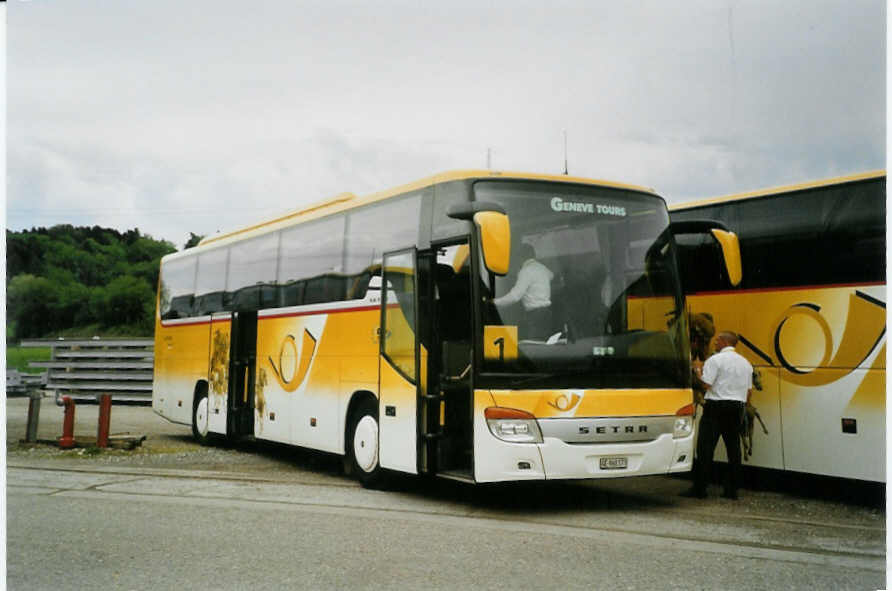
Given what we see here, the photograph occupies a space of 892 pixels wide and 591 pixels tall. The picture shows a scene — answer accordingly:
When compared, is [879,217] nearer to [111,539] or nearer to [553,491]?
[553,491]

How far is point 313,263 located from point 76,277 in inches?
114

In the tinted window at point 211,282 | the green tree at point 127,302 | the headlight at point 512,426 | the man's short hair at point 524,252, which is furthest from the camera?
the tinted window at point 211,282

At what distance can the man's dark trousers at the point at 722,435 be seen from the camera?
9406mm

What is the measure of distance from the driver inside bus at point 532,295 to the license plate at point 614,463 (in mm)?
1227

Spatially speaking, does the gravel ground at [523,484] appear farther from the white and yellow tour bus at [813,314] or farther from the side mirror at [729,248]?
the side mirror at [729,248]

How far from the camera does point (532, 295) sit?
8.27m

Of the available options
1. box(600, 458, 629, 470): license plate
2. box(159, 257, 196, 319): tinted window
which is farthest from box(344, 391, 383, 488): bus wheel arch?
box(159, 257, 196, 319): tinted window

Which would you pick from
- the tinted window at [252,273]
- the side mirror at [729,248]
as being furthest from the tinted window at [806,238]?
the tinted window at [252,273]

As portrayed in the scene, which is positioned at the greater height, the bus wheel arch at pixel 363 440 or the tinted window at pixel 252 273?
the tinted window at pixel 252 273

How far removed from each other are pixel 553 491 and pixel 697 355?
2190mm

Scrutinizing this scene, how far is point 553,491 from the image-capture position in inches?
399

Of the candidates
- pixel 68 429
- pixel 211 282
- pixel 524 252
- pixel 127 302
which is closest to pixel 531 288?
pixel 524 252

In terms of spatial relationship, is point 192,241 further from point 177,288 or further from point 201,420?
point 201,420

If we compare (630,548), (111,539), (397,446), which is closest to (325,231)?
(397,446)
